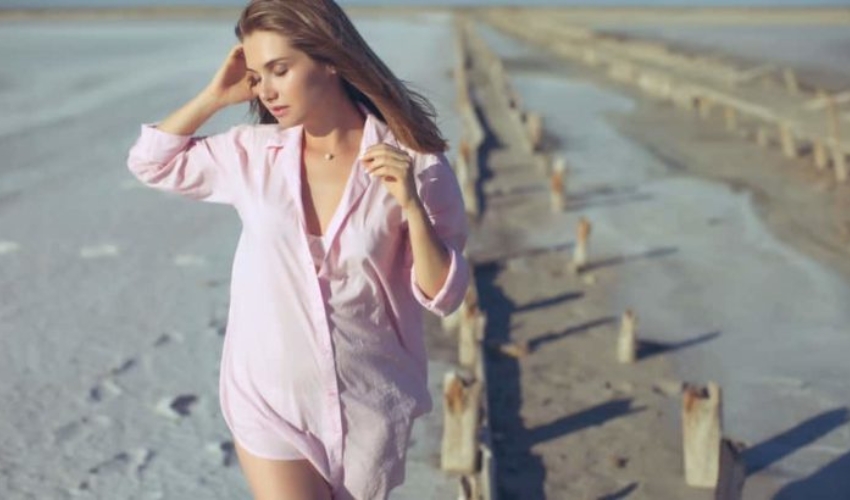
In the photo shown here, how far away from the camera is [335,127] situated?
2.71m

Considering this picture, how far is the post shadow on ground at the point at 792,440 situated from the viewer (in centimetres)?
580

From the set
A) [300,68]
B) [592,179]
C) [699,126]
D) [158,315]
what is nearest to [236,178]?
[300,68]

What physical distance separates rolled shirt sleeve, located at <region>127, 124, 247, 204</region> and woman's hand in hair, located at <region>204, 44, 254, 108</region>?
0.24 ft

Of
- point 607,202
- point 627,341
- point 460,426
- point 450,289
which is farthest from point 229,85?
point 607,202

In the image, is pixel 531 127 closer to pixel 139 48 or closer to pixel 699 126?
pixel 699 126

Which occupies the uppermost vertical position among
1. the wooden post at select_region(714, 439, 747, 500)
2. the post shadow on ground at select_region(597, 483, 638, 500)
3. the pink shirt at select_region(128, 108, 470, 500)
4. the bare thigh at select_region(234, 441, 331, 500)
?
the pink shirt at select_region(128, 108, 470, 500)

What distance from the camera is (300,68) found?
2592 millimetres

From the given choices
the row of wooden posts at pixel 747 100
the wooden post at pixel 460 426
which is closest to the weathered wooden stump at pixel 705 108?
the row of wooden posts at pixel 747 100

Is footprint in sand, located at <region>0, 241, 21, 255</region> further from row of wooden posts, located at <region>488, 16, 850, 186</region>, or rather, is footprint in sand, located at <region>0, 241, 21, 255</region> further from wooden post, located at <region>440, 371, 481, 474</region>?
row of wooden posts, located at <region>488, 16, 850, 186</region>

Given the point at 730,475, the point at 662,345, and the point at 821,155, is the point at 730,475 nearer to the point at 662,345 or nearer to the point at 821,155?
the point at 662,345

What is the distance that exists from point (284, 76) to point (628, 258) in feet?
25.1

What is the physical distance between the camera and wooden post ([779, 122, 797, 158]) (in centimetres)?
1590

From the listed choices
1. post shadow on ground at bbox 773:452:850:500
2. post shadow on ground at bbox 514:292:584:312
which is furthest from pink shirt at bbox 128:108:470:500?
post shadow on ground at bbox 514:292:584:312

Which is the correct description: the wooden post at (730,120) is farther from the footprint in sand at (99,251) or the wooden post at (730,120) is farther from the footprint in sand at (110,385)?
the footprint in sand at (110,385)
